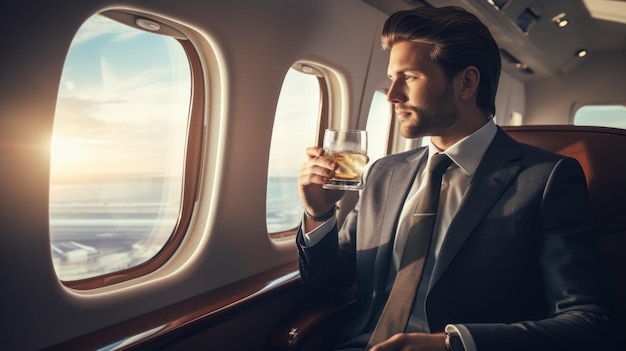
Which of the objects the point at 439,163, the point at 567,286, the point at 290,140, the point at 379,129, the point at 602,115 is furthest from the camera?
the point at 602,115

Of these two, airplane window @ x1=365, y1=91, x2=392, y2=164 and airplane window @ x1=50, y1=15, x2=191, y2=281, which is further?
airplane window @ x1=365, y1=91, x2=392, y2=164

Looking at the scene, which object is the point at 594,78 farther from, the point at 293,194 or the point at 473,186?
the point at 473,186

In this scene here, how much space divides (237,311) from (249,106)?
1012 mm

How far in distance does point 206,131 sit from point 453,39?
1.24 m

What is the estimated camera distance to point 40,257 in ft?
5.07

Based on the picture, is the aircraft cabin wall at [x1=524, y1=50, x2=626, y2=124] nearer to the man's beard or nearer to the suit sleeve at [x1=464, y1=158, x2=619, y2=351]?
the man's beard

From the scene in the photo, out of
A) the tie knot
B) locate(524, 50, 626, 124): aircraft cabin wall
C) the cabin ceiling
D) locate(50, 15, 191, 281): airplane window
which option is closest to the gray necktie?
the tie knot

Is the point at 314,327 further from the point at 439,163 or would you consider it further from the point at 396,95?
the point at 396,95

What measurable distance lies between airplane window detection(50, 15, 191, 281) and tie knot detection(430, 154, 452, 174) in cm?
126

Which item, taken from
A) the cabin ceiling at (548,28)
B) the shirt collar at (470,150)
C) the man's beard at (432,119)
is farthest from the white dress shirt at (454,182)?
the cabin ceiling at (548,28)

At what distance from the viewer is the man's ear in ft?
6.16

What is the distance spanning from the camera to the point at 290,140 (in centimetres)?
312

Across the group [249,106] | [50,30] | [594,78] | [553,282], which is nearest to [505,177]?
[553,282]

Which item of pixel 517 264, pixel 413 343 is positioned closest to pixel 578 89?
pixel 517 264
